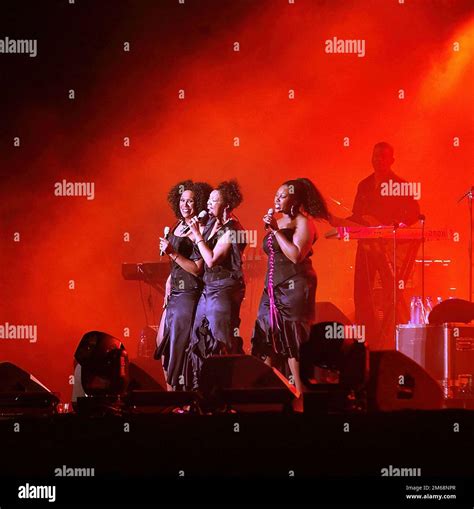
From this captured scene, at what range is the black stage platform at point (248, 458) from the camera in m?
4.15

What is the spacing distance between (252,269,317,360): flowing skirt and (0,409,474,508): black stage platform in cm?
225

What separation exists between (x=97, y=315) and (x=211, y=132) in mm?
2258

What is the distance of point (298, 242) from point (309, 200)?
33 centimetres

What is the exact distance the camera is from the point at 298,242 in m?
6.66

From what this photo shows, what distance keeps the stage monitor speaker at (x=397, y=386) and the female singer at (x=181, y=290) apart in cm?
222

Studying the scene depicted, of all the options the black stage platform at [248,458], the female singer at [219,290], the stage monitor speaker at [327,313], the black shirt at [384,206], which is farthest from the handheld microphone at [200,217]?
the black stage platform at [248,458]

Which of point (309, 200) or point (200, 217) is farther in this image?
point (200, 217)

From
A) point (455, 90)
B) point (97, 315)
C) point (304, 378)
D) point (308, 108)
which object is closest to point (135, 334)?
point (97, 315)

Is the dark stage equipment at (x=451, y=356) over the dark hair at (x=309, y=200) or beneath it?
beneath
